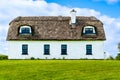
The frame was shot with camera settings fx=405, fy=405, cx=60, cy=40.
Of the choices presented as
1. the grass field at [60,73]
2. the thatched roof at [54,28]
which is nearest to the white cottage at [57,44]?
the thatched roof at [54,28]

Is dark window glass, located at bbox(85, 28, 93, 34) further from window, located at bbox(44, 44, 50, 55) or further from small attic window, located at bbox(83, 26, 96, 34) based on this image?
window, located at bbox(44, 44, 50, 55)

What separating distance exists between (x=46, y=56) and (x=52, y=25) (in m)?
4.95

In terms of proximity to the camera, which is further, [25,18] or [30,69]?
[25,18]

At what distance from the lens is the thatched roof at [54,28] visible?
56.5 meters

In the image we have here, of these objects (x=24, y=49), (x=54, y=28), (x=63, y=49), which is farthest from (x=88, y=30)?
(x=24, y=49)

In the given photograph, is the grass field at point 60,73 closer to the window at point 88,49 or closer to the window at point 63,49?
the window at point 88,49

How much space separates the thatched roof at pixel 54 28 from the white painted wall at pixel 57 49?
0.69 metres

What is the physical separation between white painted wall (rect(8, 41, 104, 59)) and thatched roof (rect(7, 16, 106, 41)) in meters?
0.69

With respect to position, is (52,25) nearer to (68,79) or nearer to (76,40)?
(76,40)

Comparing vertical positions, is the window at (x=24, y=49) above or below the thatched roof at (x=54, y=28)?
below

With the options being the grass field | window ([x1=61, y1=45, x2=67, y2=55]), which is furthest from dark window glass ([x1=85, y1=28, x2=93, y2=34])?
the grass field

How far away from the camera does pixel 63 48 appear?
5616 cm

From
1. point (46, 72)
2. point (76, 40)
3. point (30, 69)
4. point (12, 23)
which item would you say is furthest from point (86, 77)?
point (12, 23)

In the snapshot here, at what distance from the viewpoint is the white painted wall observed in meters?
56.1
